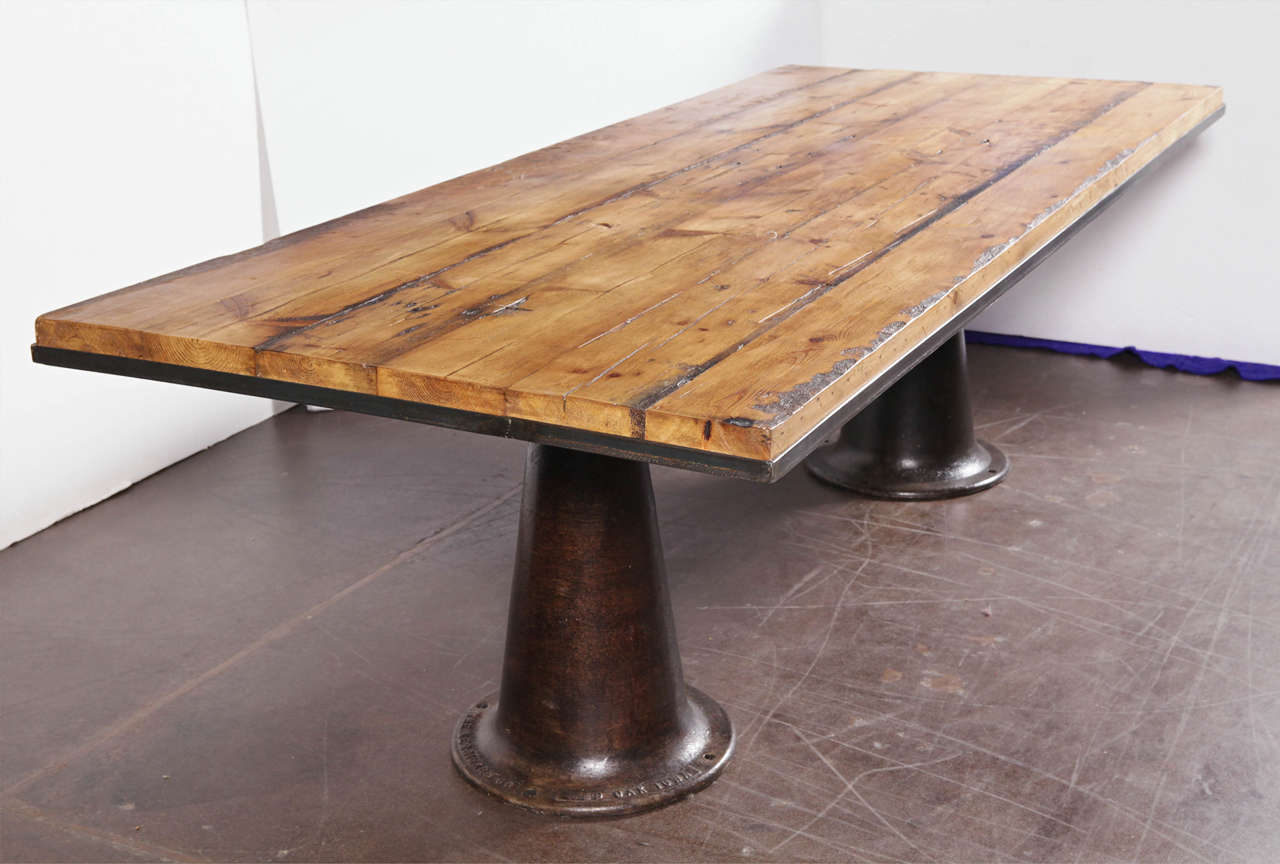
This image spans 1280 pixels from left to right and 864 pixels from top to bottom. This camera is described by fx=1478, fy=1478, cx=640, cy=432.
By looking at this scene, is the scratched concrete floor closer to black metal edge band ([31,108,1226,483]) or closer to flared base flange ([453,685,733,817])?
flared base flange ([453,685,733,817])

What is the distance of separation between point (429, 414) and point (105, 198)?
1.90 meters

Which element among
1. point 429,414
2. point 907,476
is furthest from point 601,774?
point 907,476

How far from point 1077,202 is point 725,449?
118cm

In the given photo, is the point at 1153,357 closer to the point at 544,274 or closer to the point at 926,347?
the point at 926,347

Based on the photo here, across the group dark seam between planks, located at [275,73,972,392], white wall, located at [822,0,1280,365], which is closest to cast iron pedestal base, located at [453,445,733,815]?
dark seam between planks, located at [275,73,972,392]

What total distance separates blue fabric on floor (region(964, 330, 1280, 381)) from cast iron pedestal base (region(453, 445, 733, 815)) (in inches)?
87.0

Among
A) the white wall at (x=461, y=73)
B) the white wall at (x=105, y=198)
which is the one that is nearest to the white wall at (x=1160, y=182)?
the white wall at (x=461, y=73)

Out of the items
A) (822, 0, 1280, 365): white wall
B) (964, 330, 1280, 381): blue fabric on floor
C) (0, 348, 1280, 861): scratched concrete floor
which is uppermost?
(822, 0, 1280, 365): white wall

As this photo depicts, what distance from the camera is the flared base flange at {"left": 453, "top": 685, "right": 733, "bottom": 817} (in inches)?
84.4

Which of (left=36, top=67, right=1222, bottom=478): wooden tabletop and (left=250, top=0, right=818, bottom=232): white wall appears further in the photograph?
(left=250, top=0, right=818, bottom=232): white wall

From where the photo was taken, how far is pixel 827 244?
86.2 inches

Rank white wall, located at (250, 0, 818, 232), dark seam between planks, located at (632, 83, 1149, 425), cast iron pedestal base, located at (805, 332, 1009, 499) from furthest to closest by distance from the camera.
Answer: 1. white wall, located at (250, 0, 818, 232)
2. cast iron pedestal base, located at (805, 332, 1009, 499)
3. dark seam between planks, located at (632, 83, 1149, 425)

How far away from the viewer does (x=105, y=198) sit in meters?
3.29

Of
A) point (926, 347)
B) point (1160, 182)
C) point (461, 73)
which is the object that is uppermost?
point (461, 73)
